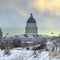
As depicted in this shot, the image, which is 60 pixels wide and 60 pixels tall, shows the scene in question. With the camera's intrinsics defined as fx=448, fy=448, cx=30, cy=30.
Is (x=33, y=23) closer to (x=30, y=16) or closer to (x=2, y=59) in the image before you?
(x=30, y=16)

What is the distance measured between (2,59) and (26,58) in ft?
9.68

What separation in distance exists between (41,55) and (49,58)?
2843mm

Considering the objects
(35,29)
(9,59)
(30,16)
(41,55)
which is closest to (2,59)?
(9,59)

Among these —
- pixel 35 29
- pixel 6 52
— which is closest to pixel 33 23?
pixel 35 29

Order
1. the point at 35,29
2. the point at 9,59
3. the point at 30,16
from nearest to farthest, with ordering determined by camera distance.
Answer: the point at 9,59 → the point at 35,29 → the point at 30,16

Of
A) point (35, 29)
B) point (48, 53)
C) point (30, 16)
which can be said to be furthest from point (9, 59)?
point (30, 16)

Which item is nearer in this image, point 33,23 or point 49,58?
point 49,58

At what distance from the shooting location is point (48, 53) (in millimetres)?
52062

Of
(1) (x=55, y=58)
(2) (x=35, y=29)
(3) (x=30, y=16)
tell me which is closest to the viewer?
(1) (x=55, y=58)

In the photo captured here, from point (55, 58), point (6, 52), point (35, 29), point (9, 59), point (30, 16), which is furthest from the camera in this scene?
point (30, 16)

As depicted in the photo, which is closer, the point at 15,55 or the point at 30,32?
the point at 15,55

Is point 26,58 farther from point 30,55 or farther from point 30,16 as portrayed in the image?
point 30,16

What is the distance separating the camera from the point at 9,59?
172 ft

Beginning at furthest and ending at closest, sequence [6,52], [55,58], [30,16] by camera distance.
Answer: [30,16] → [6,52] → [55,58]
